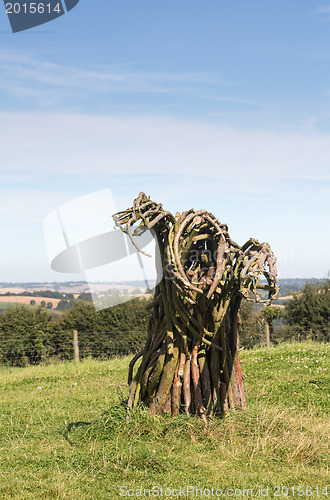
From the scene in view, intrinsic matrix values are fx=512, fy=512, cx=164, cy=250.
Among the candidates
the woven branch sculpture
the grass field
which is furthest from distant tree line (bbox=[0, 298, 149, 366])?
the woven branch sculpture

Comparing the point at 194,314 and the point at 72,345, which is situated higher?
the point at 194,314

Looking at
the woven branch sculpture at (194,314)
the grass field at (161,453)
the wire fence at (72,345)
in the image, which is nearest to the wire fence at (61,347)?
the wire fence at (72,345)

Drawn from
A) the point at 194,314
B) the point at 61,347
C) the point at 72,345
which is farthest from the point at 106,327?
the point at 194,314

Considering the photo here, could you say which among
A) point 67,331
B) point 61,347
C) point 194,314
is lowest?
point 61,347

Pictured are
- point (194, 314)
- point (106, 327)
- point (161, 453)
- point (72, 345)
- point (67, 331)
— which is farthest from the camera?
point (106, 327)

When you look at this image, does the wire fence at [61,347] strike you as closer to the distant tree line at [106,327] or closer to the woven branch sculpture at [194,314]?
the distant tree line at [106,327]

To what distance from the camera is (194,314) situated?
554 centimetres

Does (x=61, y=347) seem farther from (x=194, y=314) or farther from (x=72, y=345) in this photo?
(x=194, y=314)

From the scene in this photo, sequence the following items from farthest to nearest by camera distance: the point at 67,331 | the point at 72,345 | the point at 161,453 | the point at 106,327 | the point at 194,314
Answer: the point at 106,327 < the point at 67,331 < the point at 72,345 < the point at 194,314 < the point at 161,453

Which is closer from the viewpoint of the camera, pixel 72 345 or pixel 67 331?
pixel 72 345

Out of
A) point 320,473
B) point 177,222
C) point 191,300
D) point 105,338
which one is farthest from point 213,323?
point 105,338

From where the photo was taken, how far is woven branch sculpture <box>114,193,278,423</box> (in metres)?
5.40

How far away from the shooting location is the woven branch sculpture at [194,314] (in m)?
5.40

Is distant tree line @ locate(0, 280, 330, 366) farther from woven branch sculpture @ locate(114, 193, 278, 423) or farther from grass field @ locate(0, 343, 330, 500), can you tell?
woven branch sculpture @ locate(114, 193, 278, 423)
